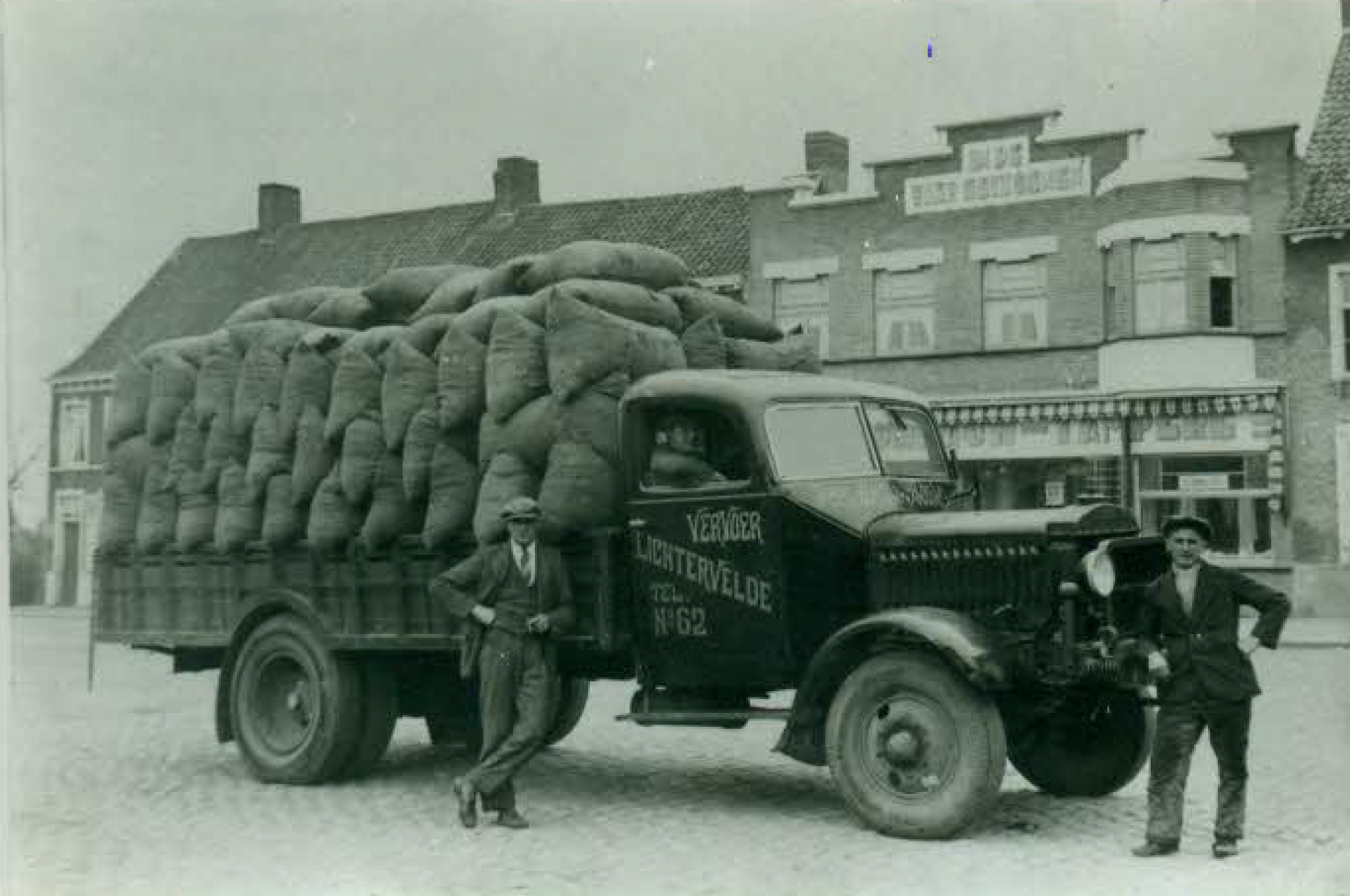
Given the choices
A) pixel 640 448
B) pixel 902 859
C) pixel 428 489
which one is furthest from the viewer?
pixel 428 489

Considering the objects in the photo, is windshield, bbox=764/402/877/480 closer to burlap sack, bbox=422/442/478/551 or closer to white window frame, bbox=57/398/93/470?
burlap sack, bbox=422/442/478/551

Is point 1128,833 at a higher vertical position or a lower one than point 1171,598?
lower

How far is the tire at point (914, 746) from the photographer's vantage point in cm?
779

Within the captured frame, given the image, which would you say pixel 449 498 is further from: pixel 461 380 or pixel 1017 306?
pixel 1017 306

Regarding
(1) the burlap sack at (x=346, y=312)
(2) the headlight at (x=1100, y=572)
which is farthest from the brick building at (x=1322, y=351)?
(2) the headlight at (x=1100, y=572)

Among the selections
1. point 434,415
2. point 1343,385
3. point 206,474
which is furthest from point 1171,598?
point 1343,385

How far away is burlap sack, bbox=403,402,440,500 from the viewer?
32.6 ft

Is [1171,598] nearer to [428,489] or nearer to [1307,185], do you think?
[428,489]

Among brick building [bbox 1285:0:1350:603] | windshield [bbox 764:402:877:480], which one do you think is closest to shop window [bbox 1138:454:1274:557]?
brick building [bbox 1285:0:1350:603]

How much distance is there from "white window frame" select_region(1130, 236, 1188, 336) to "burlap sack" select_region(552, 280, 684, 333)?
18010 mm

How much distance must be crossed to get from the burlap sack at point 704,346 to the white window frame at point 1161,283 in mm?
17917

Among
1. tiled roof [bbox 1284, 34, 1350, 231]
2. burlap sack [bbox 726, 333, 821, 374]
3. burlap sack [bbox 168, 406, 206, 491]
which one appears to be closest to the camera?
burlap sack [bbox 726, 333, 821, 374]

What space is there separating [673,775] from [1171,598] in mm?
3800

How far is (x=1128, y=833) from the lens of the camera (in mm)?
8117
